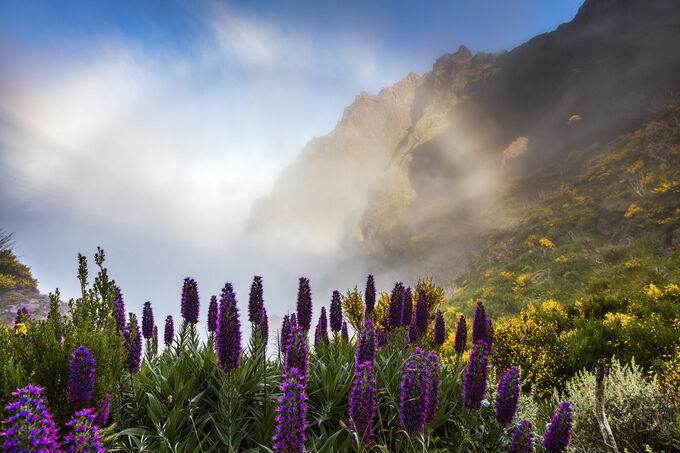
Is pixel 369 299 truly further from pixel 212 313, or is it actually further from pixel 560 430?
pixel 560 430

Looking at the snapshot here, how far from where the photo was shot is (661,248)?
69.3 ft

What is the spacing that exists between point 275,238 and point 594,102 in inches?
4745

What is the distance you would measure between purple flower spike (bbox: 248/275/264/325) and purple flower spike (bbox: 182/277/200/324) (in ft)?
4.66

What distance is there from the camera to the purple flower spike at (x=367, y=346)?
2.96 metres

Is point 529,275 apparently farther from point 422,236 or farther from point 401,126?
point 401,126

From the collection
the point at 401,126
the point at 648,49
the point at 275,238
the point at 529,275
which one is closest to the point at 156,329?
the point at 529,275

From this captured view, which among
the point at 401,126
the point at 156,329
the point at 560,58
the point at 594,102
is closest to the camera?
the point at 156,329

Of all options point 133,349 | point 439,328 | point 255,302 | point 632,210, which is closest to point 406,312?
point 439,328

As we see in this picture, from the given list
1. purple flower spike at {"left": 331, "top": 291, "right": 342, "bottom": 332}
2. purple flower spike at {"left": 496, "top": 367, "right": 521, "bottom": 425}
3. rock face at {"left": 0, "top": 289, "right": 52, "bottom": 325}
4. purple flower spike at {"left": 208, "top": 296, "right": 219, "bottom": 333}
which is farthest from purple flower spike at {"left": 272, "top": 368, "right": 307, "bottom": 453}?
rock face at {"left": 0, "top": 289, "right": 52, "bottom": 325}

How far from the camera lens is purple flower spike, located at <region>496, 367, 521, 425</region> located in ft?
9.58

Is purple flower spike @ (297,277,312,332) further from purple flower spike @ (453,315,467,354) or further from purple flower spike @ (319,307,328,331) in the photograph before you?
purple flower spike @ (453,315,467,354)

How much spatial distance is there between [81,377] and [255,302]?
175cm

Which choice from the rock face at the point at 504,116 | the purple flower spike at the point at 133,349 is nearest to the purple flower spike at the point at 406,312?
the purple flower spike at the point at 133,349

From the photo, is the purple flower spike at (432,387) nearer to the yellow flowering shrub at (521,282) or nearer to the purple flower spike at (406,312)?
the purple flower spike at (406,312)
